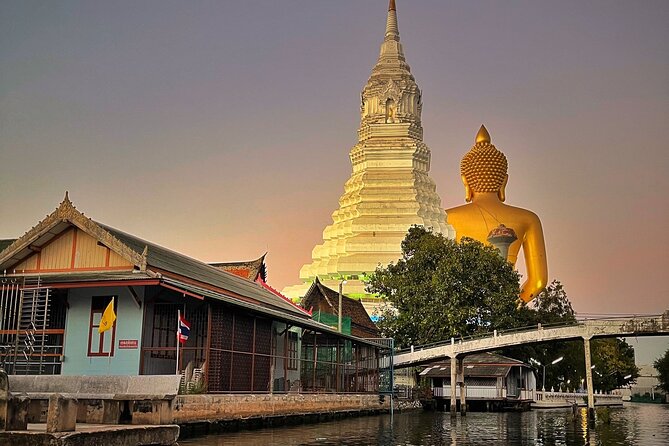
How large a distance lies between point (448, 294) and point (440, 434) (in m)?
19.4

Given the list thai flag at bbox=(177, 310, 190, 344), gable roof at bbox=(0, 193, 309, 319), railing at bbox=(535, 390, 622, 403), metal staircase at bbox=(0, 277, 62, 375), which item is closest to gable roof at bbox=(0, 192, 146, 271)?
gable roof at bbox=(0, 193, 309, 319)

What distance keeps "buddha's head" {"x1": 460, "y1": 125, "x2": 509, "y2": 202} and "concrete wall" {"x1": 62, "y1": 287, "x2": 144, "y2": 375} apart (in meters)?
54.4

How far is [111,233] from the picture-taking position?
84.6 ft

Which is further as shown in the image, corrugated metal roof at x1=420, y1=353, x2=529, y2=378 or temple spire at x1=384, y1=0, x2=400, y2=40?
temple spire at x1=384, y1=0, x2=400, y2=40

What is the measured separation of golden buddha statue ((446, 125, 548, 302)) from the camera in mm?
72188

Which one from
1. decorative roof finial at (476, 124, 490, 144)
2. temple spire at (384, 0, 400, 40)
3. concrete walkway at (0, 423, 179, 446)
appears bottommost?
concrete walkway at (0, 423, 179, 446)

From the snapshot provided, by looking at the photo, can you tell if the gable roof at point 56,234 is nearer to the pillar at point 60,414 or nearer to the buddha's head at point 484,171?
the pillar at point 60,414

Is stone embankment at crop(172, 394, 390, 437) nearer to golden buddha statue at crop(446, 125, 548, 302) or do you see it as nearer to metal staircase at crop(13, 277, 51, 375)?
metal staircase at crop(13, 277, 51, 375)

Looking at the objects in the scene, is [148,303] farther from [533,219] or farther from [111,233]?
[533,219]

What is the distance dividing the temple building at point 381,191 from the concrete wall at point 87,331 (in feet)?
122

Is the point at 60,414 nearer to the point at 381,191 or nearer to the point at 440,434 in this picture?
the point at 440,434

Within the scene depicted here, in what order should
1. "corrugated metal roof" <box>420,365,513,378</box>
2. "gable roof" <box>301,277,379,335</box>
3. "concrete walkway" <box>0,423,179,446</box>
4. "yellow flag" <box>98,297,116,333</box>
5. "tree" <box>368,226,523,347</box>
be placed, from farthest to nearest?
1. "corrugated metal roof" <box>420,365,513,378</box>
2. "tree" <box>368,226,523,347</box>
3. "gable roof" <box>301,277,379,335</box>
4. "yellow flag" <box>98,297,116,333</box>
5. "concrete walkway" <box>0,423,179,446</box>

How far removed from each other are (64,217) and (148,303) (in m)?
3.66

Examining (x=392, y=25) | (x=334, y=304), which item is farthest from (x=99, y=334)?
(x=392, y=25)
